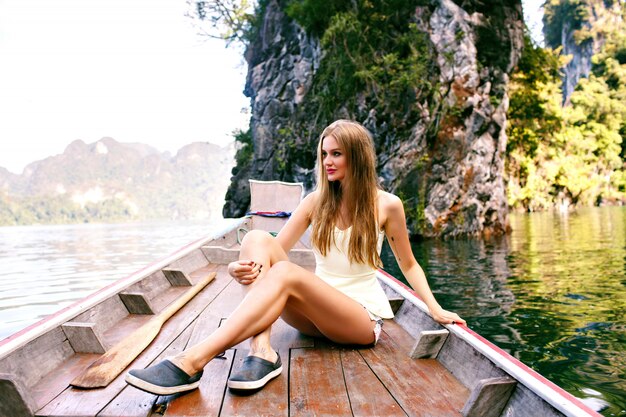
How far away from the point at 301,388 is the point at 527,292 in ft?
17.6

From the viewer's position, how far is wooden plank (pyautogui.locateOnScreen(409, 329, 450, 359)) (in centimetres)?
255

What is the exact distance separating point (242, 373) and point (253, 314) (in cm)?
25

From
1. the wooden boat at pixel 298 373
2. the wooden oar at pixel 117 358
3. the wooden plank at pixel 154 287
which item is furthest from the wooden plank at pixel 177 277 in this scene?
the wooden oar at pixel 117 358

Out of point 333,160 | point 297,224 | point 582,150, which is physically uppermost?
point 582,150

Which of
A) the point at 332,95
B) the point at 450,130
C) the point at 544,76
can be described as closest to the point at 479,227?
the point at 450,130

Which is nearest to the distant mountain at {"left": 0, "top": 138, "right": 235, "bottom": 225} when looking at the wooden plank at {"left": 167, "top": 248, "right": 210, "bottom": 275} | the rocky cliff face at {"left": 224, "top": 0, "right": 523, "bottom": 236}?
the rocky cliff face at {"left": 224, "top": 0, "right": 523, "bottom": 236}

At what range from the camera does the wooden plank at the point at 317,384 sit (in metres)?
2.00

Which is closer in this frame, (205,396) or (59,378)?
(205,396)

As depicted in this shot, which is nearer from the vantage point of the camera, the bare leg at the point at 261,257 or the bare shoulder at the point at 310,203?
the bare leg at the point at 261,257

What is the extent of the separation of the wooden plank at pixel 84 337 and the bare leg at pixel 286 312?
0.76m

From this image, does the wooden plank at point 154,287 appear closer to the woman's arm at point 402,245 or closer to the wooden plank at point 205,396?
the wooden plank at point 205,396

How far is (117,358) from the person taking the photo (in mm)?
2420

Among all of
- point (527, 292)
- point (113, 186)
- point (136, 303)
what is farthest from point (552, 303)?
point (113, 186)

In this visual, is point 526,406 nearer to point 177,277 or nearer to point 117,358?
point 117,358
